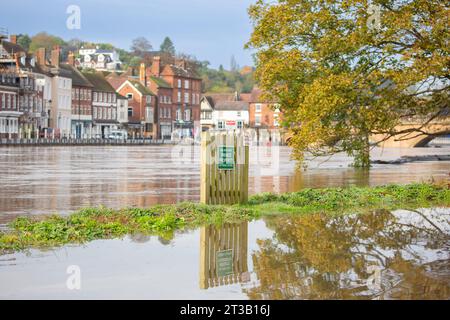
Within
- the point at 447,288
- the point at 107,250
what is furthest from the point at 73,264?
the point at 447,288

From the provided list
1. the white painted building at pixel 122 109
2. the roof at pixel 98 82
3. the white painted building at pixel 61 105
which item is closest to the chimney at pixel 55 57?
the white painted building at pixel 61 105

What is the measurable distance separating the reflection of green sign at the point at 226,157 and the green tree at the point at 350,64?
3.99 meters

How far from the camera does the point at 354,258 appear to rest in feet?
42.5

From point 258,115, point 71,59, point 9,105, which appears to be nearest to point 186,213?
point 9,105

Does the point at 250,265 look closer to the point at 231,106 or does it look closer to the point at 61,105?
the point at 61,105

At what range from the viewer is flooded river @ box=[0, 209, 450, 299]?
10414 millimetres

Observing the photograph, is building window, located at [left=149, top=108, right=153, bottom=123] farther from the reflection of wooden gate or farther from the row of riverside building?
the reflection of wooden gate

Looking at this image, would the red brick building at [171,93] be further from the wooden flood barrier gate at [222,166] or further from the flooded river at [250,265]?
the flooded river at [250,265]

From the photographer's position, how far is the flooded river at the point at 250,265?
10414 mm

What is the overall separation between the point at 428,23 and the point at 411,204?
497 centimetres

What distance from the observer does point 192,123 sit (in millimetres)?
172625

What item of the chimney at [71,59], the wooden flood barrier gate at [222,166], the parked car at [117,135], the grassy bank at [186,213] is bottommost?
the grassy bank at [186,213]

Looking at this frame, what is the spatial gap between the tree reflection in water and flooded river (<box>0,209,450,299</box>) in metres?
0.01
